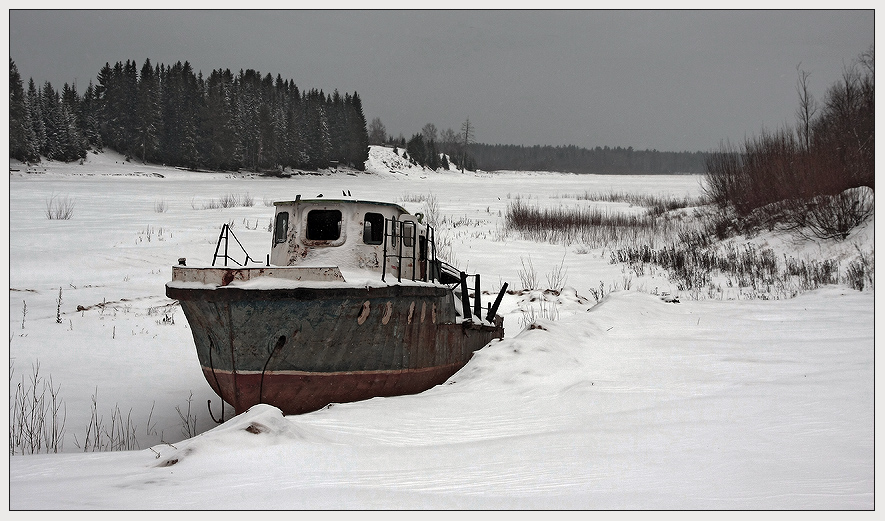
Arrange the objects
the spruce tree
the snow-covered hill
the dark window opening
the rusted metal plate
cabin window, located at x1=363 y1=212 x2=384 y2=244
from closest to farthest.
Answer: the rusted metal plate < cabin window, located at x1=363 y1=212 x2=384 y2=244 < the dark window opening < the spruce tree < the snow-covered hill

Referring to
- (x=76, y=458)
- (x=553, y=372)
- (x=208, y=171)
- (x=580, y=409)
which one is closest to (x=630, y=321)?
(x=553, y=372)

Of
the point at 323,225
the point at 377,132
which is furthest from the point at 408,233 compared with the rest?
the point at 377,132

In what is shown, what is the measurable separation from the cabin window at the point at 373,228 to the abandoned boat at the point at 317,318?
0.01 meters

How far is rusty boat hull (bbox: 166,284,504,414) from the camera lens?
5.55m

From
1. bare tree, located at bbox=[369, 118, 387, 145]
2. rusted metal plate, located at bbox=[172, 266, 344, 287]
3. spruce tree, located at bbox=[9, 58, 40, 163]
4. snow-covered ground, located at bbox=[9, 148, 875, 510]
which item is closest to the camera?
snow-covered ground, located at bbox=[9, 148, 875, 510]

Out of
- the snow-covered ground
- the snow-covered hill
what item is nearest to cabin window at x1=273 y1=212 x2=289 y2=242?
the snow-covered ground

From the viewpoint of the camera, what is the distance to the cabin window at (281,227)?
7359mm

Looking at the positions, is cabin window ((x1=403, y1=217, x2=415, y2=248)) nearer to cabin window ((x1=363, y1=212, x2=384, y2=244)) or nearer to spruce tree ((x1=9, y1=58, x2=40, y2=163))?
cabin window ((x1=363, y1=212, x2=384, y2=244))

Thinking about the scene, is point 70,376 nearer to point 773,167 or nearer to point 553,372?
point 553,372

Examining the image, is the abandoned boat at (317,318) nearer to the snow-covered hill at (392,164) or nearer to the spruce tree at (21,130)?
the spruce tree at (21,130)

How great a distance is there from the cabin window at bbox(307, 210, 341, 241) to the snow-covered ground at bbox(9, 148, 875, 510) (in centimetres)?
223

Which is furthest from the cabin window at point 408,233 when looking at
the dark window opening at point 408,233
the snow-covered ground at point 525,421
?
the snow-covered ground at point 525,421

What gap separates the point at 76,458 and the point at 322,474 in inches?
61.1

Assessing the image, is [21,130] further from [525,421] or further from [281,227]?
[525,421]
